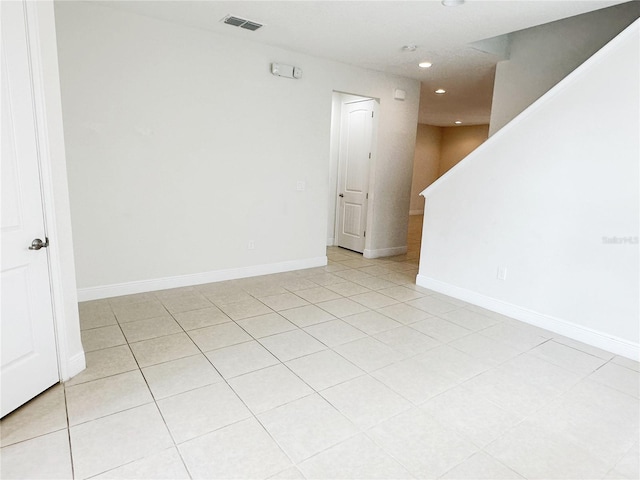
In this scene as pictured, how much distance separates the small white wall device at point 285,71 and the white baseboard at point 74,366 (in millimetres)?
3428

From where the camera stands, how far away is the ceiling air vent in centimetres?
351

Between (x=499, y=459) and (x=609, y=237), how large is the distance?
208 cm

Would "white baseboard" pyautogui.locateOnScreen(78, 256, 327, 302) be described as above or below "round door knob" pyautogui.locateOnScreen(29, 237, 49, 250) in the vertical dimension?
below

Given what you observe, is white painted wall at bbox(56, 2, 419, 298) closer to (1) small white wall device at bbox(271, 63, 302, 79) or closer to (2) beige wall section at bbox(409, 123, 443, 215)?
(1) small white wall device at bbox(271, 63, 302, 79)

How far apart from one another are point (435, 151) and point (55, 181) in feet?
36.0

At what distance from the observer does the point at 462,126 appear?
1107 cm

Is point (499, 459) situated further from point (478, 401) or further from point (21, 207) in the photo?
point (21, 207)

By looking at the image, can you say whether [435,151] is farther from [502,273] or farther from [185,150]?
[185,150]

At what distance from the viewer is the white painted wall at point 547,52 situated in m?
3.96

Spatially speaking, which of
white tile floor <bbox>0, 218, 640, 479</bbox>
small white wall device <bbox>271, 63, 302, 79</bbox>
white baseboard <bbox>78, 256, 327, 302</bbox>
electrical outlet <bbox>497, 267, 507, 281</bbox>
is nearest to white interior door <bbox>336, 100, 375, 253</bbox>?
white baseboard <bbox>78, 256, 327, 302</bbox>

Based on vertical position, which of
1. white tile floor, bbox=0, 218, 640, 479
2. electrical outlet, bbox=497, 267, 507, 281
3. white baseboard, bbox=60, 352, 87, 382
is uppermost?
electrical outlet, bbox=497, 267, 507, 281

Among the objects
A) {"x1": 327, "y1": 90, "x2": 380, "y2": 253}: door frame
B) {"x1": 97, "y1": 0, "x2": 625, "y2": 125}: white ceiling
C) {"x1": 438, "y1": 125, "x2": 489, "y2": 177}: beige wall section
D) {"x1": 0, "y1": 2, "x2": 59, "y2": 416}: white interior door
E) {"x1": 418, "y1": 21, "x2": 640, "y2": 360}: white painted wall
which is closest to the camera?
{"x1": 0, "y1": 2, "x2": 59, "y2": 416}: white interior door

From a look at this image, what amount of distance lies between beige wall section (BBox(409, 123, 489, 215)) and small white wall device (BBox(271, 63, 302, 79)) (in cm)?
716

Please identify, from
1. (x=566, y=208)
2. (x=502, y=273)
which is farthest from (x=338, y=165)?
(x=566, y=208)
